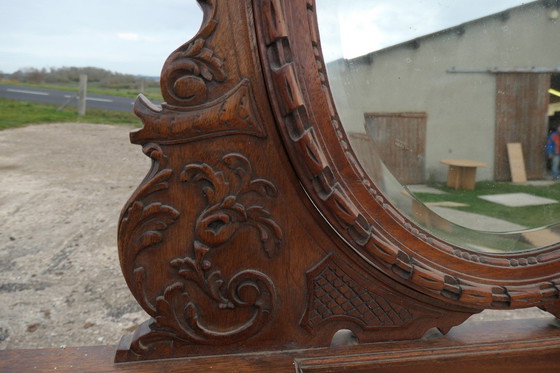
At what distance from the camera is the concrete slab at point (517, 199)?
0.69 m

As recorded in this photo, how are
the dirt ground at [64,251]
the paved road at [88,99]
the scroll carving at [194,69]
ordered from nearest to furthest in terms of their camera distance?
the scroll carving at [194,69], the dirt ground at [64,251], the paved road at [88,99]

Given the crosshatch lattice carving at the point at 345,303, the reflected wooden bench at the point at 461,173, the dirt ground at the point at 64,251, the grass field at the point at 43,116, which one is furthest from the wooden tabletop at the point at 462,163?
the grass field at the point at 43,116

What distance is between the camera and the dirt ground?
5.19ft

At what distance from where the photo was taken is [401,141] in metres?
0.65

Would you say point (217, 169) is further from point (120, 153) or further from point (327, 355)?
point (120, 153)

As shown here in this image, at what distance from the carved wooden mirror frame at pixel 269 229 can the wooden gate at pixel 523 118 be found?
0.13 meters

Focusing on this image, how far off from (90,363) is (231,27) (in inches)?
17.5

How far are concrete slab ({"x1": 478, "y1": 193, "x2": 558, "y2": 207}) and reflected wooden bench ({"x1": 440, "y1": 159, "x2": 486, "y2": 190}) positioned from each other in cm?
4

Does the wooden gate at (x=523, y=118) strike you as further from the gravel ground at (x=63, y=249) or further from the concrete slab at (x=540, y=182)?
the gravel ground at (x=63, y=249)

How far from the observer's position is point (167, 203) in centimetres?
59

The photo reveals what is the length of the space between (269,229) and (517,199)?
0.36m

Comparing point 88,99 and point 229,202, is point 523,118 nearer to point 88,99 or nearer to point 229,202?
point 229,202

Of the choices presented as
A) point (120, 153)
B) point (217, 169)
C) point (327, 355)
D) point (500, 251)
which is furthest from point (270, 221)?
point (120, 153)

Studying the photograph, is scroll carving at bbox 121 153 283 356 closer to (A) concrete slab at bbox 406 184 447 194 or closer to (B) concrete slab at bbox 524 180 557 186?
(A) concrete slab at bbox 406 184 447 194
